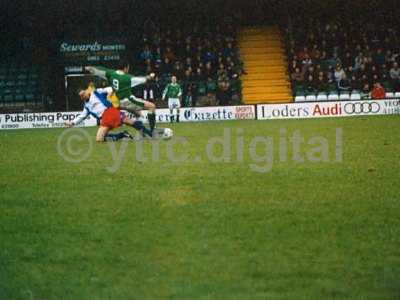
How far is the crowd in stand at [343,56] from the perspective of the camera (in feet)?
104

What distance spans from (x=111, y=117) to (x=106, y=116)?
0.13 m

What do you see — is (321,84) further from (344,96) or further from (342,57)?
(342,57)

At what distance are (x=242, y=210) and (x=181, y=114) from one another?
21.3 meters

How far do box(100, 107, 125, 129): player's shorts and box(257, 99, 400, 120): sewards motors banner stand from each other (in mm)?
11603

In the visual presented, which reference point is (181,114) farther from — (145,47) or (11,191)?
(11,191)

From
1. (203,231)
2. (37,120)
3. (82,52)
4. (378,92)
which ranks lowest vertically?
(203,231)

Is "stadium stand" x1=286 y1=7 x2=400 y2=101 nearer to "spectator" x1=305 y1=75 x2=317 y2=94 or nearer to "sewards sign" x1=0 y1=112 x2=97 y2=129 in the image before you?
"spectator" x1=305 y1=75 x2=317 y2=94

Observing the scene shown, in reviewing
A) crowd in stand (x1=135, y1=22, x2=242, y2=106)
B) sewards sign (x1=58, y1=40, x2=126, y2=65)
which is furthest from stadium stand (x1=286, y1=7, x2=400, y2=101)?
sewards sign (x1=58, y1=40, x2=126, y2=65)

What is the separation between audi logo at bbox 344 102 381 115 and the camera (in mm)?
28859

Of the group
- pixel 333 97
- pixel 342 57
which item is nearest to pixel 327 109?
pixel 333 97

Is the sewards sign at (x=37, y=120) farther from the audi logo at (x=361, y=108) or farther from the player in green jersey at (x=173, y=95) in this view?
the audi logo at (x=361, y=108)

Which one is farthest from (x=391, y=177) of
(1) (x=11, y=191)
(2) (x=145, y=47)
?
(2) (x=145, y=47)

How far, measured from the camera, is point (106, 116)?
1817 centimetres

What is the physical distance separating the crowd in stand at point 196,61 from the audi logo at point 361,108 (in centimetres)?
508
